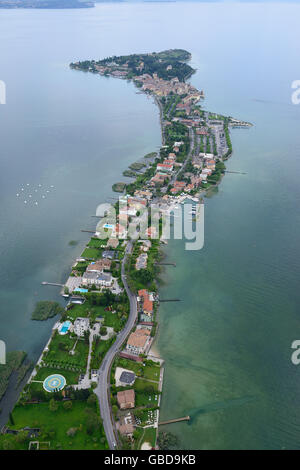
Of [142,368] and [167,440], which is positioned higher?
[142,368]

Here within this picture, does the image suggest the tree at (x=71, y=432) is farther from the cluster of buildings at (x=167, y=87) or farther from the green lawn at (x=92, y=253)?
the cluster of buildings at (x=167, y=87)

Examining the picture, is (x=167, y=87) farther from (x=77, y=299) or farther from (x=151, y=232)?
(x=77, y=299)

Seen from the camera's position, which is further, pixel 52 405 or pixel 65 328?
pixel 65 328

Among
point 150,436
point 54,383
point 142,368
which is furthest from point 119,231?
point 150,436

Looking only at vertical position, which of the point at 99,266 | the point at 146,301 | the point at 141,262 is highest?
the point at 141,262

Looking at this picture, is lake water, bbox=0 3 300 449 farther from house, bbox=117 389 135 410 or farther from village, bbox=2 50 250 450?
house, bbox=117 389 135 410

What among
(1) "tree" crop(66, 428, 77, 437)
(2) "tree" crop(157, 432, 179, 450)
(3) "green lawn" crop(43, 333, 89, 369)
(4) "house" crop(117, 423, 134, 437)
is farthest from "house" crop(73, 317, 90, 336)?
(2) "tree" crop(157, 432, 179, 450)

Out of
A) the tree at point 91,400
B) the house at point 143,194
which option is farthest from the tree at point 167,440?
the house at point 143,194
